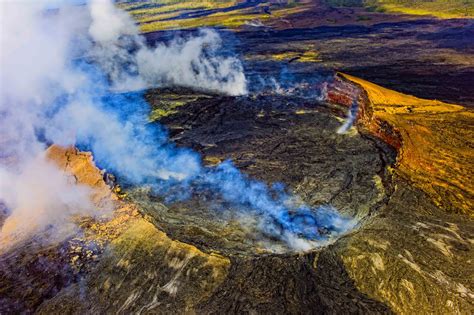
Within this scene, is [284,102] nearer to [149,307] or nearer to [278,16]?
[149,307]

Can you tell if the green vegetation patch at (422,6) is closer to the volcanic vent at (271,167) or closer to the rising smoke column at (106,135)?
the rising smoke column at (106,135)

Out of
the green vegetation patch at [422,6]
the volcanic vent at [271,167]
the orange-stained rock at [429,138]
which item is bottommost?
the green vegetation patch at [422,6]

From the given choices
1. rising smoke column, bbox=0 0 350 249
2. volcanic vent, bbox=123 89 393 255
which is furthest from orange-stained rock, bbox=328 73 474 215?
rising smoke column, bbox=0 0 350 249

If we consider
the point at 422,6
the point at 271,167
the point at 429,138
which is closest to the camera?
the point at 271,167

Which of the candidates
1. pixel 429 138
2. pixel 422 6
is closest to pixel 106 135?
pixel 429 138

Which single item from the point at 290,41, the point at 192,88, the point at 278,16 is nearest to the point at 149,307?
the point at 192,88

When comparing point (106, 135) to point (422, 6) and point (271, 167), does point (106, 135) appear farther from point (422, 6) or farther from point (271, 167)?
point (422, 6)

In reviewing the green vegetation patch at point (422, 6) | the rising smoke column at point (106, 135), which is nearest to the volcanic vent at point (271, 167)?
the rising smoke column at point (106, 135)

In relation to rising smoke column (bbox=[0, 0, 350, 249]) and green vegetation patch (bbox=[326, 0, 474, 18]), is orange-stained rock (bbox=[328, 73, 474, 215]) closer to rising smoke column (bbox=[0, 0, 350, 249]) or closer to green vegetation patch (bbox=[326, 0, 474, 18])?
rising smoke column (bbox=[0, 0, 350, 249])
